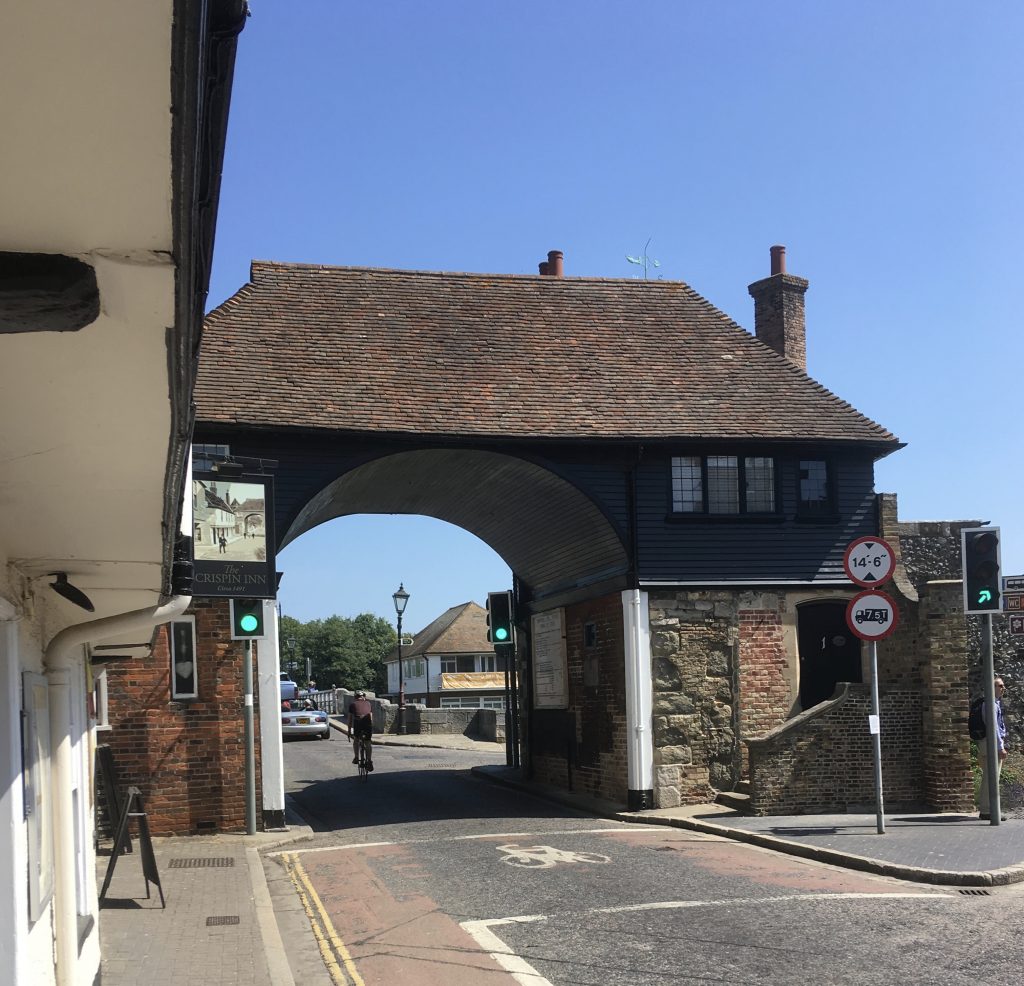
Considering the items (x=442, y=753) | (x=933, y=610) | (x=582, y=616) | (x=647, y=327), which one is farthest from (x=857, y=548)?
(x=442, y=753)

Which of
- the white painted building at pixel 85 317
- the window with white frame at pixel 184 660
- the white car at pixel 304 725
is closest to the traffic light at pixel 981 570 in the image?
the window with white frame at pixel 184 660

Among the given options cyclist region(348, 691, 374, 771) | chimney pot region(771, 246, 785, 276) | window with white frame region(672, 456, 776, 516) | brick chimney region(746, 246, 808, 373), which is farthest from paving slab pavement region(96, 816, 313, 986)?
chimney pot region(771, 246, 785, 276)

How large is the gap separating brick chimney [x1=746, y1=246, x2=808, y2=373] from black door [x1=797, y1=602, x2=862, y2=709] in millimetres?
5820

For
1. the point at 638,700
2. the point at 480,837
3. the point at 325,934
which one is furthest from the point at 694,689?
the point at 325,934

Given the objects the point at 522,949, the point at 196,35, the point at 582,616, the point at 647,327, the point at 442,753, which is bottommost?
the point at 442,753

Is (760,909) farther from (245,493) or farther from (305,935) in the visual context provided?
(245,493)

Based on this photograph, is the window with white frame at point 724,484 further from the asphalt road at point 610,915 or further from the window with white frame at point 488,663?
the window with white frame at point 488,663

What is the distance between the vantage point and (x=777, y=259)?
2503 centimetres

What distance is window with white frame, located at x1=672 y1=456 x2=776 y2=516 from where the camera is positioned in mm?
Result: 19844

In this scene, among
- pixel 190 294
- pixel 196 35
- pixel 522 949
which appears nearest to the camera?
pixel 196 35

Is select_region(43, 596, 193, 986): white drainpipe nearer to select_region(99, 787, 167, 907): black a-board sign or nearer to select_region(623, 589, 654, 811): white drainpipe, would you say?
select_region(99, 787, 167, 907): black a-board sign

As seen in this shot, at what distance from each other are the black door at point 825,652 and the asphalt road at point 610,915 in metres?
4.88

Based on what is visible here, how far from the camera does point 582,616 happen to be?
21547 millimetres

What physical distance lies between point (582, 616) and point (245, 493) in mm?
7368
